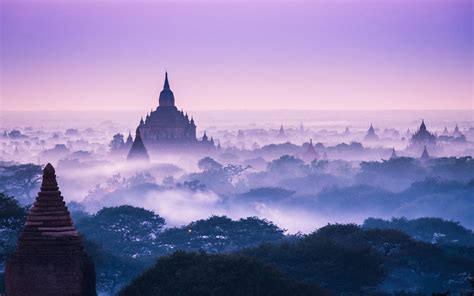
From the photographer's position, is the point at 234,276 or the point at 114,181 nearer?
the point at 234,276

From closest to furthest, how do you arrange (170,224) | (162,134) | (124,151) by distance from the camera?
(170,224)
(162,134)
(124,151)

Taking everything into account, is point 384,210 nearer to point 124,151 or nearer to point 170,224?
point 170,224

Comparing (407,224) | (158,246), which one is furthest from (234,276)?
(407,224)

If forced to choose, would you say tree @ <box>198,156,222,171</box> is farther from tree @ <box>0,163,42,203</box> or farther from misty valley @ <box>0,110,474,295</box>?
tree @ <box>0,163,42,203</box>

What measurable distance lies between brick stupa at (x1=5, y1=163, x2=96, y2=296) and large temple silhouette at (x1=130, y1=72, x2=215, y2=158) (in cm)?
13415

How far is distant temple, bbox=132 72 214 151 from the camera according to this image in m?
163

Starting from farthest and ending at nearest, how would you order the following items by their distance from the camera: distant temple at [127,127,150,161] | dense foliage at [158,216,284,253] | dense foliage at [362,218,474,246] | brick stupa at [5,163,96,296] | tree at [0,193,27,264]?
distant temple at [127,127,150,161] < dense foliage at [362,218,474,246] < dense foliage at [158,216,284,253] < tree at [0,193,27,264] < brick stupa at [5,163,96,296]

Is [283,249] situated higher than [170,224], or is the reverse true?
[283,249]

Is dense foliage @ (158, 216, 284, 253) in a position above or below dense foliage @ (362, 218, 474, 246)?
above

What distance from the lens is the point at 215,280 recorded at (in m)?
36.6

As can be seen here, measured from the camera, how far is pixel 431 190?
12581 cm

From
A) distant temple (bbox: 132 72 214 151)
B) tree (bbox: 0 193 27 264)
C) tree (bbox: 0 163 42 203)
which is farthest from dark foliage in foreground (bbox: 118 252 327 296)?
distant temple (bbox: 132 72 214 151)

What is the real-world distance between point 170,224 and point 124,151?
278 ft

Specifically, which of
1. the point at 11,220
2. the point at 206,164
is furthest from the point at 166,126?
the point at 11,220
